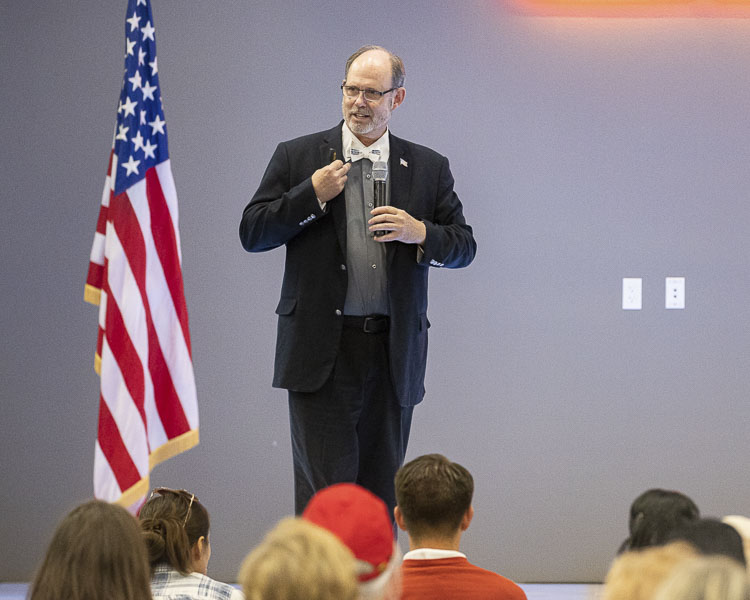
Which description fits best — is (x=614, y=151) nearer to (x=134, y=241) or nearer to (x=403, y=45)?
(x=403, y=45)

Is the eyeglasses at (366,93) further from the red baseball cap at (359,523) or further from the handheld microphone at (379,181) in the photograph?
the red baseball cap at (359,523)

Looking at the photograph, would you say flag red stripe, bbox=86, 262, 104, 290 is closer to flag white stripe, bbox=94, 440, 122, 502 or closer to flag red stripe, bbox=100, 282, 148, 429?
flag red stripe, bbox=100, 282, 148, 429

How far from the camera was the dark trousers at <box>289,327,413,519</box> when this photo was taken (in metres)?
2.80

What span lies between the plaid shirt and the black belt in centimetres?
90

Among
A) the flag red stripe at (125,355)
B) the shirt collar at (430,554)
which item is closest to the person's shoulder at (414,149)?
the flag red stripe at (125,355)

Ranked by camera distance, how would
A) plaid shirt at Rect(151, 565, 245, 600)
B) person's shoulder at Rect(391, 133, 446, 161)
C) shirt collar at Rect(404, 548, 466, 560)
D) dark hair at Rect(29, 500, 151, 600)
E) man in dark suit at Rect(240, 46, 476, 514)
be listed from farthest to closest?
person's shoulder at Rect(391, 133, 446, 161) < man in dark suit at Rect(240, 46, 476, 514) < plaid shirt at Rect(151, 565, 245, 600) < shirt collar at Rect(404, 548, 466, 560) < dark hair at Rect(29, 500, 151, 600)

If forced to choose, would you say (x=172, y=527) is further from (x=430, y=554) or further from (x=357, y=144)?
(x=357, y=144)

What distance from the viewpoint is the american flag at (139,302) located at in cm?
241

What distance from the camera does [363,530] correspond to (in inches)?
60.1

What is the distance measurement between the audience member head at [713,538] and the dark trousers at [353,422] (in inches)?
52.7

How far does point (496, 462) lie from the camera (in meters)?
4.08

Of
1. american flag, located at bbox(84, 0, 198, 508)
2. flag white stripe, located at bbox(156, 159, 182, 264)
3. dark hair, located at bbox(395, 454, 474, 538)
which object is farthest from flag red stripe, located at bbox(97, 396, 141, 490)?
dark hair, located at bbox(395, 454, 474, 538)

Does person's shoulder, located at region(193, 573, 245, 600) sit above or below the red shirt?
below

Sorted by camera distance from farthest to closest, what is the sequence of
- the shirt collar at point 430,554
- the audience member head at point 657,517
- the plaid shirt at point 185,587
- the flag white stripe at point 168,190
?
the flag white stripe at point 168,190, the plaid shirt at point 185,587, the shirt collar at point 430,554, the audience member head at point 657,517
